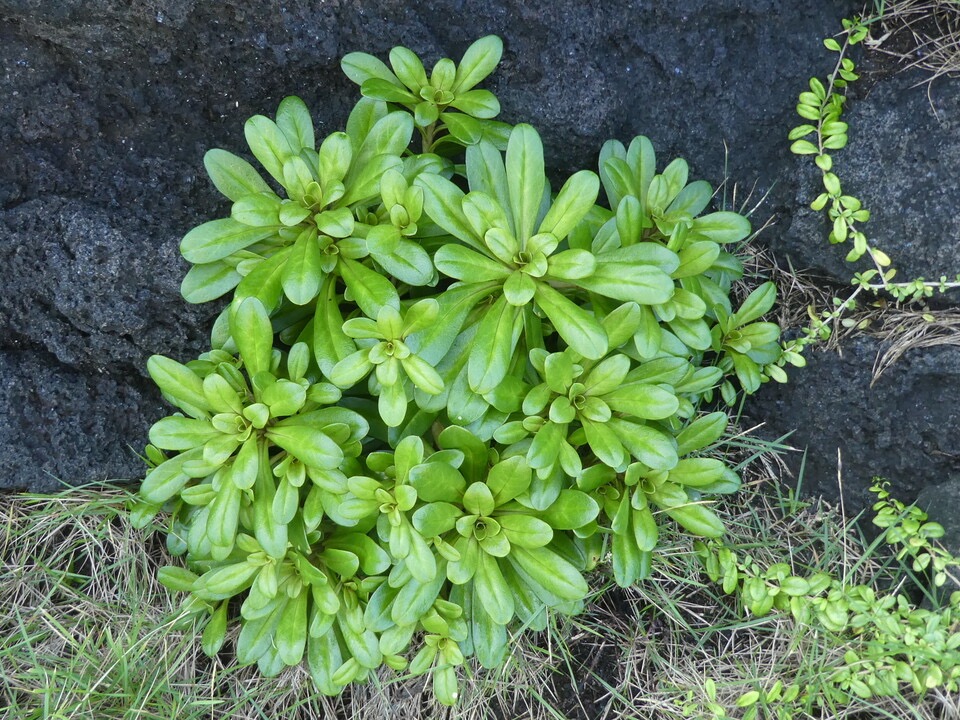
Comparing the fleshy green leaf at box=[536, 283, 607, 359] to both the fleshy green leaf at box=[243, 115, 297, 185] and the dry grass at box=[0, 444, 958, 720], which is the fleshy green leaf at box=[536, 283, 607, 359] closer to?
the fleshy green leaf at box=[243, 115, 297, 185]

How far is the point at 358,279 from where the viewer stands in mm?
2195

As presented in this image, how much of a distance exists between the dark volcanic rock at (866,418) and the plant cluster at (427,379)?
61cm

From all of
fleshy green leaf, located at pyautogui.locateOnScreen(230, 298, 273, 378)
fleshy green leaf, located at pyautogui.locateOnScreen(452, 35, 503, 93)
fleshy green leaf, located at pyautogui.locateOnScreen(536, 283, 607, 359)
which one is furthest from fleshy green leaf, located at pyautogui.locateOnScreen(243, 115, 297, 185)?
fleshy green leaf, located at pyautogui.locateOnScreen(536, 283, 607, 359)

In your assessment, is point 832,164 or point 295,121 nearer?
point 295,121

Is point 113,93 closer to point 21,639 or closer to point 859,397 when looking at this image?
point 21,639

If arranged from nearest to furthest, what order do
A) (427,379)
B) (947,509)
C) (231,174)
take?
(427,379) < (231,174) < (947,509)

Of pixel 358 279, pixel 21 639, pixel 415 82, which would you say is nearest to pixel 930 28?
pixel 415 82

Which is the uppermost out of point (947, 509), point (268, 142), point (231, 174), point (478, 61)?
point (478, 61)

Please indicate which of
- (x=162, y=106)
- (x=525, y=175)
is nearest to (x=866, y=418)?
(x=525, y=175)

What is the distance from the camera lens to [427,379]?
6.88 ft

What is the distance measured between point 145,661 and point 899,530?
2.66 meters

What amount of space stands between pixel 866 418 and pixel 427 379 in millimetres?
1739

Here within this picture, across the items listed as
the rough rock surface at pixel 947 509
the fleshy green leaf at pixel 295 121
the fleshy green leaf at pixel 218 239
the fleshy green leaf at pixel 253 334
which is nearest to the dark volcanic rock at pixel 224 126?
the rough rock surface at pixel 947 509

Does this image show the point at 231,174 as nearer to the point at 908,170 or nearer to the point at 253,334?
the point at 253,334
